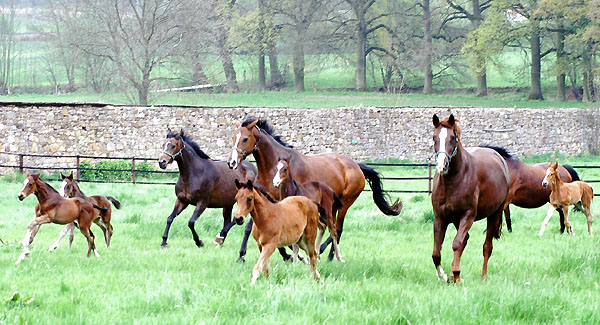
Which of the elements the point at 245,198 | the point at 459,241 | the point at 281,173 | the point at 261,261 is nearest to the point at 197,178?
the point at 281,173

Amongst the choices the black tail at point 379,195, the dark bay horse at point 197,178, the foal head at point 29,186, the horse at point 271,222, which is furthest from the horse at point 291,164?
the foal head at point 29,186

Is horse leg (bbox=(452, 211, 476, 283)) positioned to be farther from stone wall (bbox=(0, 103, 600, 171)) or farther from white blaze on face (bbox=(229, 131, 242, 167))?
stone wall (bbox=(0, 103, 600, 171))

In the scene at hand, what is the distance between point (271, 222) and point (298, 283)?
2.90ft

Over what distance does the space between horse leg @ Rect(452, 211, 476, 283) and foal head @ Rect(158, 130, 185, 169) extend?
5.76 m

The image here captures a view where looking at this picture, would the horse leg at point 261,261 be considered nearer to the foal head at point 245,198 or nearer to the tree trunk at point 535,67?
the foal head at point 245,198

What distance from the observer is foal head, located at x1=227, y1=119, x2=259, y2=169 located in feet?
34.3

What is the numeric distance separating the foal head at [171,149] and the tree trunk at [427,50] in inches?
1380

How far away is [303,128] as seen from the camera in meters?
32.4

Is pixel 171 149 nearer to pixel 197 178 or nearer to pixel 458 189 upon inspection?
pixel 197 178

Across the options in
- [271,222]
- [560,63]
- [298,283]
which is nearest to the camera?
[298,283]

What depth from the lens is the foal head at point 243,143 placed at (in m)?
10.5

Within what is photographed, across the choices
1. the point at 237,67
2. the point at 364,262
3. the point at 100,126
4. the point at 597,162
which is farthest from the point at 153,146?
the point at 237,67

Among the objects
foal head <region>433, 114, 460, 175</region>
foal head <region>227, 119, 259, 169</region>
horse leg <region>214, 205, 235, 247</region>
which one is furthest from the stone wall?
foal head <region>433, 114, 460, 175</region>

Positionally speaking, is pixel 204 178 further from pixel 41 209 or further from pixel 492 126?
pixel 492 126
